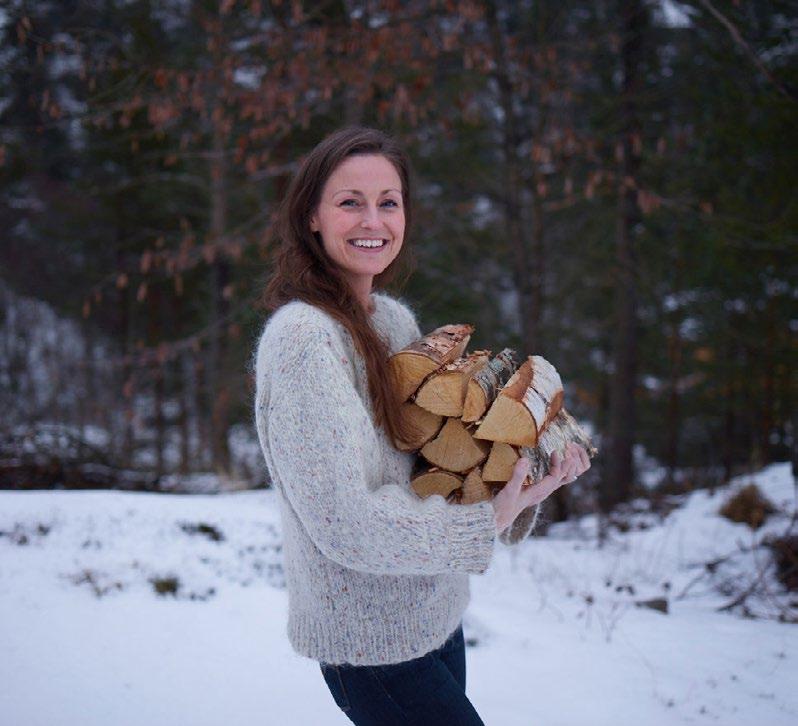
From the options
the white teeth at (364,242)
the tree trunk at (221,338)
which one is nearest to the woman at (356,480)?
the white teeth at (364,242)

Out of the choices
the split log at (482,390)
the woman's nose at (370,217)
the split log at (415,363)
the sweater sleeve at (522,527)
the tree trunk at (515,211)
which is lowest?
the sweater sleeve at (522,527)

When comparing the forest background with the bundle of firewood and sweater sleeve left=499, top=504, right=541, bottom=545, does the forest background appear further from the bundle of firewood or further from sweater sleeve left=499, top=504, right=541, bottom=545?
sweater sleeve left=499, top=504, right=541, bottom=545

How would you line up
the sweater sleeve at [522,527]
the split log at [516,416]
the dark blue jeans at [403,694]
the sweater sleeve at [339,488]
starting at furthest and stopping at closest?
1. the sweater sleeve at [522,527]
2. the split log at [516,416]
3. the dark blue jeans at [403,694]
4. the sweater sleeve at [339,488]

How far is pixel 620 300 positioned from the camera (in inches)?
360

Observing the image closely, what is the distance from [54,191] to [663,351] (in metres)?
12.1

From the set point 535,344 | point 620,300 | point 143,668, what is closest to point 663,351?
point 620,300

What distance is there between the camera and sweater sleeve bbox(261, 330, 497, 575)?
3.88 feet

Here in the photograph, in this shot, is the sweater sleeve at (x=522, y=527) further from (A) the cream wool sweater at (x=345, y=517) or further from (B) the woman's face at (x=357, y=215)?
(B) the woman's face at (x=357, y=215)

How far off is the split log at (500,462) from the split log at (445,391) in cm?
12

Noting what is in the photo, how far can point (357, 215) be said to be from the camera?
4.93 ft

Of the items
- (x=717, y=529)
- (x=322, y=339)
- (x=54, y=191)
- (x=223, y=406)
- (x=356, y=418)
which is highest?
Result: (x=54, y=191)

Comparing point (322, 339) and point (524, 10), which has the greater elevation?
point (524, 10)

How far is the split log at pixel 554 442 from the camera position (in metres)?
1.52

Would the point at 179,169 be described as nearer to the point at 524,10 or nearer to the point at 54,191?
Result: the point at 54,191
